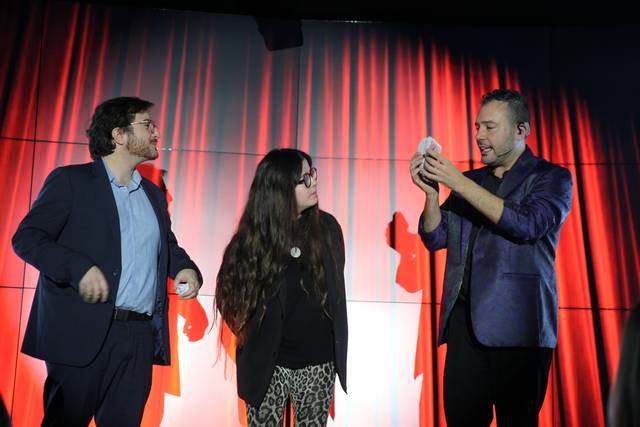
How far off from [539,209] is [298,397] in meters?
1.15

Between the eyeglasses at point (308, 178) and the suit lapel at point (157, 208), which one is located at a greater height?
the eyeglasses at point (308, 178)

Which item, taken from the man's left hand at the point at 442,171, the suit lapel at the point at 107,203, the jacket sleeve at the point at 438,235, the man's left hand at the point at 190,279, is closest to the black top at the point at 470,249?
the jacket sleeve at the point at 438,235

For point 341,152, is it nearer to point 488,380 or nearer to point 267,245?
point 267,245

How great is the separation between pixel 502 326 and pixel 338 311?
621mm

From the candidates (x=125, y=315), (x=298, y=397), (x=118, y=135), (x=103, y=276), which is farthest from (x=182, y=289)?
(x=118, y=135)

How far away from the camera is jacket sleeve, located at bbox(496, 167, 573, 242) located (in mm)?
2197

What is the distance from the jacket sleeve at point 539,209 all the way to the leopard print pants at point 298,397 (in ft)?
2.95

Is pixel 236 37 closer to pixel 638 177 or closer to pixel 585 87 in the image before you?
pixel 585 87

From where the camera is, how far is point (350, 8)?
3781mm

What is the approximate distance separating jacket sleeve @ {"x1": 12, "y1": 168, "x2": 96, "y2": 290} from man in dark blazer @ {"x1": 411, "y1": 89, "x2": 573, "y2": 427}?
1.32 m

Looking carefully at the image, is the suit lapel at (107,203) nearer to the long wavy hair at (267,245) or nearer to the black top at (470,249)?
the long wavy hair at (267,245)

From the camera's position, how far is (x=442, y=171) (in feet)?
7.59

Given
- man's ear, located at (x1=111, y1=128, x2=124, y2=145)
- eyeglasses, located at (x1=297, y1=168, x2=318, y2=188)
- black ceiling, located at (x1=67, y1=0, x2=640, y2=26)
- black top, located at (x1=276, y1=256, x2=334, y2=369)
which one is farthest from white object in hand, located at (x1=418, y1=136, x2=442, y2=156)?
black ceiling, located at (x1=67, y1=0, x2=640, y2=26)

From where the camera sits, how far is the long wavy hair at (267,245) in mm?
2473
